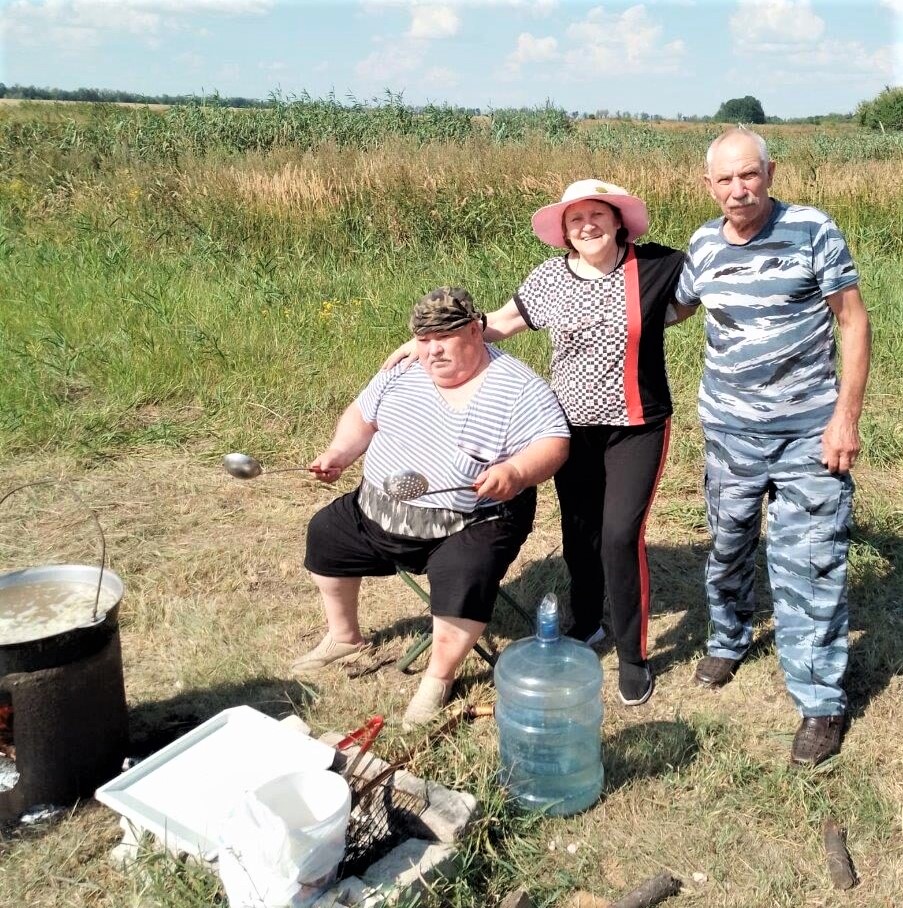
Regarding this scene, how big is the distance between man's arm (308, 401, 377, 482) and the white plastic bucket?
55.4 inches

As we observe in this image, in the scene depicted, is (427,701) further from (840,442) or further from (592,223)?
(592,223)

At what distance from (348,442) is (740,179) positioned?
1642 mm

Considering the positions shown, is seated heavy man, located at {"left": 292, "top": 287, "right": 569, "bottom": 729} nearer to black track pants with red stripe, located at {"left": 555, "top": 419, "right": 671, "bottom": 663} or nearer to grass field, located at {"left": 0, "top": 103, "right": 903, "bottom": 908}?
black track pants with red stripe, located at {"left": 555, "top": 419, "right": 671, "bottom": 663}

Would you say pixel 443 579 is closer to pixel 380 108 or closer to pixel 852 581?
pixel 852 581

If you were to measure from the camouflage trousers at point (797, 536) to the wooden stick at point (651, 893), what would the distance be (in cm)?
87

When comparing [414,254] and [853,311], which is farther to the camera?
[414,254]

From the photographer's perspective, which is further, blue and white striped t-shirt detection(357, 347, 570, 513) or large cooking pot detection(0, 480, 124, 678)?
blue and white striped t-shirt detection(357, 347, 570, 513)

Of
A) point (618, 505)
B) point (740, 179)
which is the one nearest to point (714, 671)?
point (618, 505)

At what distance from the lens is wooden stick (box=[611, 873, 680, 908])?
2.44 m

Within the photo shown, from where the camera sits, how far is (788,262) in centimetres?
275

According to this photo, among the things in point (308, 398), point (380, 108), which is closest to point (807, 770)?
point (308, 398)

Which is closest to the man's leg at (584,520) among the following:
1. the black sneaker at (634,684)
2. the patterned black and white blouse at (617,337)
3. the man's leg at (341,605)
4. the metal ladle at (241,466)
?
the patterned black and white blouse at (617,337)

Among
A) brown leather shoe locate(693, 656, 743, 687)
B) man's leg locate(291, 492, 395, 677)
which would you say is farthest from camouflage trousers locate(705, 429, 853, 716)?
man's leg locate(291, 492, 395, 677)

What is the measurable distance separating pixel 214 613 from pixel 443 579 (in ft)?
4.54
